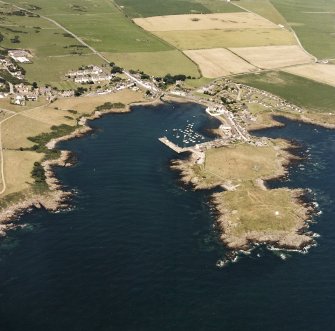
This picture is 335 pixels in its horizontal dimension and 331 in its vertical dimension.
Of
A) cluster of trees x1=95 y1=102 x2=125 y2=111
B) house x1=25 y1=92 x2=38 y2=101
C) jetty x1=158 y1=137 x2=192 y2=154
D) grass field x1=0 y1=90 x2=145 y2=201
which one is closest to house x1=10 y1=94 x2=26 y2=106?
house x1=25 y1=92 x2=38 y2=101

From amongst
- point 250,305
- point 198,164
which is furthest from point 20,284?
point 198,164

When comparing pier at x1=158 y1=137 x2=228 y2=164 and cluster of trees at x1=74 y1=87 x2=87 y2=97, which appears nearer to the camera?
pier at x1=158 y1=137 x2=228 y2=164

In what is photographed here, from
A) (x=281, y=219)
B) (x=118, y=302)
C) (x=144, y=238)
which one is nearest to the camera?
(x=118, y=302)

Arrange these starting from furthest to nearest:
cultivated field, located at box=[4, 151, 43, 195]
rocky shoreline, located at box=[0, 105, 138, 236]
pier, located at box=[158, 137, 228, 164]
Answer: pier, located at box=[158, 137, 228, 164], cultivated field, located at box=[4, 151, 43, 195], rocky shoreline, located at box=[0, 105, 138, 236]

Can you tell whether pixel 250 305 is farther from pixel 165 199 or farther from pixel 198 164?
pixel 198 164

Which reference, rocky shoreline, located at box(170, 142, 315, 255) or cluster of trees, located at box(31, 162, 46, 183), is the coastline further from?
cluster of trees, located at box(31, 162, 46, 183)

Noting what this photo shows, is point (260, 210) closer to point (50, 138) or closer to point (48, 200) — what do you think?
point (48, 200)

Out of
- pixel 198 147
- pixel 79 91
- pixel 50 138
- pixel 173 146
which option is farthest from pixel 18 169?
pixel 79 91

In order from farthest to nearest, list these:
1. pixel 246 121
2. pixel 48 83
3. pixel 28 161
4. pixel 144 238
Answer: pixel 48 83 → pixel 246 121 → pixel 28 161 → pixel 144 238
